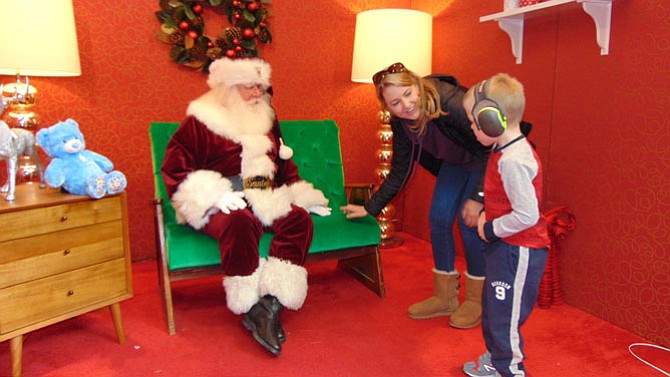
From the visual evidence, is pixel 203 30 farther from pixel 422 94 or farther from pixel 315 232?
pixel 422 94

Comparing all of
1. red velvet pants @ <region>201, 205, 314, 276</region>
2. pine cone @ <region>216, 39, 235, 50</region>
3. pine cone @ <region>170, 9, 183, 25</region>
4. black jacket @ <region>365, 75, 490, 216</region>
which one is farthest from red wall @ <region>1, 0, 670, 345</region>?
red velvet pants @ <region>201, 205, 314, 276</region>

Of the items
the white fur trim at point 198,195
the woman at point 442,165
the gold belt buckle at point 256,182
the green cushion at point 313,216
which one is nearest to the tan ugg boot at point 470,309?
the woman at point 442,165

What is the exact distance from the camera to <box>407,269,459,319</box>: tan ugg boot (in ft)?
7.65

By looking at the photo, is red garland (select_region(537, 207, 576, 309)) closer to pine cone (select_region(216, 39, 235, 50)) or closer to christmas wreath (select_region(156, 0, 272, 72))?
christmas wreath (select_region(156, 0, 272, 72))

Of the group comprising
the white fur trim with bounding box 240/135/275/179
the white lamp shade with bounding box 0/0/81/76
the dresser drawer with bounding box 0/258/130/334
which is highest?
the white lamp shade with bounding box 0/0/81/76

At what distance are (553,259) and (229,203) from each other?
5.32 feet

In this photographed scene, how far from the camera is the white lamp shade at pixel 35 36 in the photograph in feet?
6.76

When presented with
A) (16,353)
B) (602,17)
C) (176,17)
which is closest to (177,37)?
(176,17)

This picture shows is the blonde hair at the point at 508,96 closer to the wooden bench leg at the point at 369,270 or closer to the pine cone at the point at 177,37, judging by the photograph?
the wooden bench leg at the point at 369,270

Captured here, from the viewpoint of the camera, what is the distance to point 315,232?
7.64 feet

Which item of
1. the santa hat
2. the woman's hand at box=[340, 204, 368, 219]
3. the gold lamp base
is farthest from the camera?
the gold lamp base

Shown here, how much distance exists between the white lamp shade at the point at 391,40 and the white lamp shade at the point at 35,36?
164 centimetres

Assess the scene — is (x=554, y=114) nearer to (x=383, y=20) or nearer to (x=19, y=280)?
(x=383, y=20)

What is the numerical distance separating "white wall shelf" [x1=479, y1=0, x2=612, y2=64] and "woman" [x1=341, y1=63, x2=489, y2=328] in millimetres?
658
